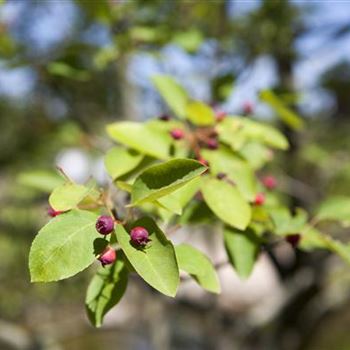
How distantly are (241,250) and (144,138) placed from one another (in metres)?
0.27

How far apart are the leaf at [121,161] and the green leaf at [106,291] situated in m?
0.17

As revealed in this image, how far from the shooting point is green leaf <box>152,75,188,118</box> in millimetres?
1163

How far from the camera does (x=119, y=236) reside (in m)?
0.67

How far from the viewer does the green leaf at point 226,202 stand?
0.84 m

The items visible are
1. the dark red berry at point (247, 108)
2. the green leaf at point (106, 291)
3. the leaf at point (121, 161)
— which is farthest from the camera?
the dark red berry at point (247, 108)

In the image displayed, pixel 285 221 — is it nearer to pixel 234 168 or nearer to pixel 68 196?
pixel 234 168

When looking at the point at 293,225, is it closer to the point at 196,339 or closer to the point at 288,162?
the point at 288,162

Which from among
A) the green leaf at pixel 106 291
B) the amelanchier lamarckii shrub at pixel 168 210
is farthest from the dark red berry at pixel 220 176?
the green leaf at pixel 106 291

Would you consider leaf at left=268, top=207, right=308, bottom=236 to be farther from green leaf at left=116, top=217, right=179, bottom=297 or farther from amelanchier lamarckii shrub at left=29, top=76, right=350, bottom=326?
green leaf at left=116, top=217, right=179, bottom=297

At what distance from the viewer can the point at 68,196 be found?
2.34 feet

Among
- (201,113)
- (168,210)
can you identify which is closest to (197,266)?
(168,210)

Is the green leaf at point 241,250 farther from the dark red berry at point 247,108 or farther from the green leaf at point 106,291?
the dark red berry at point 247,108

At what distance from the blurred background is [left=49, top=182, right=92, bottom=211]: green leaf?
0.50 meters

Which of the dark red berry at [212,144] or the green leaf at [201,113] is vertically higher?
the green leaf at [201,113]
